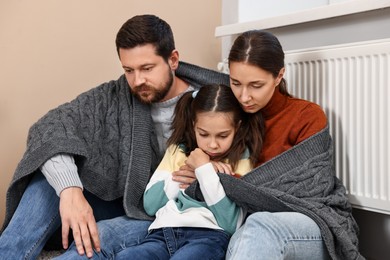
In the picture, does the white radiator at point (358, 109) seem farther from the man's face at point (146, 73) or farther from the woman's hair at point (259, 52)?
the man's face at point (146, 73)

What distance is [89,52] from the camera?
2.07 m

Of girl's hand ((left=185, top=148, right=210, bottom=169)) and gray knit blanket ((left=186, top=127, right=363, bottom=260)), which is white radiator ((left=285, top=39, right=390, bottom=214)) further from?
girl's hand ((left=185, top=148, right=210, bottom=169))

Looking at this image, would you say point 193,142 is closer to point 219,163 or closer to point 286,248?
point 219,163

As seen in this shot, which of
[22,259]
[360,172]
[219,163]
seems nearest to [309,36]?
[360,172]

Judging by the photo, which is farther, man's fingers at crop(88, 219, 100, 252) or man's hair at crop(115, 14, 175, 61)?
man's hair at crop(115, 14, 175, 61)

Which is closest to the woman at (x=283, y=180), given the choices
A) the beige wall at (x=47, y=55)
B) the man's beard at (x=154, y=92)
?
the man's beard at (x=154, y=92)

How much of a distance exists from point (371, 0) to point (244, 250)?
80cm

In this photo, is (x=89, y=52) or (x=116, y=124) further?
(x=89, y=52)

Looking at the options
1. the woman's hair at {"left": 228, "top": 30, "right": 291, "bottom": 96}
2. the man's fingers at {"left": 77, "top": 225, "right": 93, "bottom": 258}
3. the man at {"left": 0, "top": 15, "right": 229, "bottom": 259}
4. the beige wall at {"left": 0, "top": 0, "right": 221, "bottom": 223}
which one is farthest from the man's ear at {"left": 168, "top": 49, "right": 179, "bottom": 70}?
the man's fingers at {"left": 77, "top": 225, "right": 93, "bottom": 258}

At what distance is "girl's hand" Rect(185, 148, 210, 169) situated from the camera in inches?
56.3

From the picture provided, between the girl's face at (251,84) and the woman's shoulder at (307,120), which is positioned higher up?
the girl's face at (251,84)

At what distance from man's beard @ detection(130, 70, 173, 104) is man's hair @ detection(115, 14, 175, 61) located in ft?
0.24

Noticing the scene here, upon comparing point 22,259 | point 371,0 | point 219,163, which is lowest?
point 22,259

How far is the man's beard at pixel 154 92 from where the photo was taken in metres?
1.61
